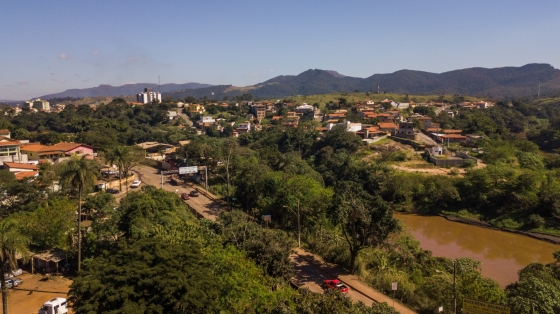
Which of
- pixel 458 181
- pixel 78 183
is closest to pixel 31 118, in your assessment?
pixel 78 183

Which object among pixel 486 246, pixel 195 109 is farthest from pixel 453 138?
pixel 195 109

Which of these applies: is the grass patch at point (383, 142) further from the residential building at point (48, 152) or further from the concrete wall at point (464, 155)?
the residential building at point (48, 152)

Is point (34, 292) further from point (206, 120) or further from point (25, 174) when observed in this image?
point (206, 120)

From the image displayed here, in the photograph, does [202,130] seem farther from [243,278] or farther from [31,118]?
[243,278]

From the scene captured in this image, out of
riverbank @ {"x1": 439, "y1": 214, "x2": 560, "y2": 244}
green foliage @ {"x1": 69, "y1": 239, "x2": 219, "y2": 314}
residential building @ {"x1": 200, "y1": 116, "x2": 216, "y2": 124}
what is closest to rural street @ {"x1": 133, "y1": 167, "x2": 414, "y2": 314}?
green foliage @ {"x1": 69, "y1": 239, "x2": 219, "y2": 314}

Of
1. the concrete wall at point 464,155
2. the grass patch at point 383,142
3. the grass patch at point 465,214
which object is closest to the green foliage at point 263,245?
the grass patch at point 465,214

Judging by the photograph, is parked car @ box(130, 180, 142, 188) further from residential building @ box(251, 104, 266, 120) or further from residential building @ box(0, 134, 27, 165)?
residential building @ box(251, 104, 266, 120)
